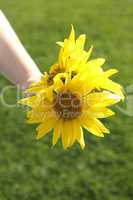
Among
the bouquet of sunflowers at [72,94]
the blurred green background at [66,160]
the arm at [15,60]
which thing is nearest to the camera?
the bouquet of sunflowers at [72,94]

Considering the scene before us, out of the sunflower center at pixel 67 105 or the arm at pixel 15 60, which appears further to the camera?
the arm at pixel 15 60

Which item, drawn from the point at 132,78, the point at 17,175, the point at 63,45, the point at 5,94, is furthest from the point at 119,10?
the point at 63,45

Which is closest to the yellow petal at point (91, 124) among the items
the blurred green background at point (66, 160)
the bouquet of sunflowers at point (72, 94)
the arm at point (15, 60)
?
the bouquet of sunflowers at point (72, 94)

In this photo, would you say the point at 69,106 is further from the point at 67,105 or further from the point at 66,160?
the point at 66,160

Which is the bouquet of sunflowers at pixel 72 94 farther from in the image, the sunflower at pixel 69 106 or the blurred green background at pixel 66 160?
the blurred green background at pixel 66 160

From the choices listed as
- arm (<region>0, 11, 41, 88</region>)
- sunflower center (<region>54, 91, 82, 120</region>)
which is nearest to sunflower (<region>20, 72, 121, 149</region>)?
sunflower center (<region>54, 91, 82, 120</region>)

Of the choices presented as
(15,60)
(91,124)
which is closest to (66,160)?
(15,60)

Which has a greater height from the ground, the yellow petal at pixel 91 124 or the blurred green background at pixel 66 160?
the yellow petal at pixel 91 124

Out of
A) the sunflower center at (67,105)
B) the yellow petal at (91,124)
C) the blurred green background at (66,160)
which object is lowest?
the blurred green background at (66,160)

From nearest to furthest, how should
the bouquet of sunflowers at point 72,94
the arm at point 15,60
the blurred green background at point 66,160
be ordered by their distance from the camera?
the bouquet of sunflowers at point 72,94, the arm at point 15,60, the blurred green background at point 66,160
